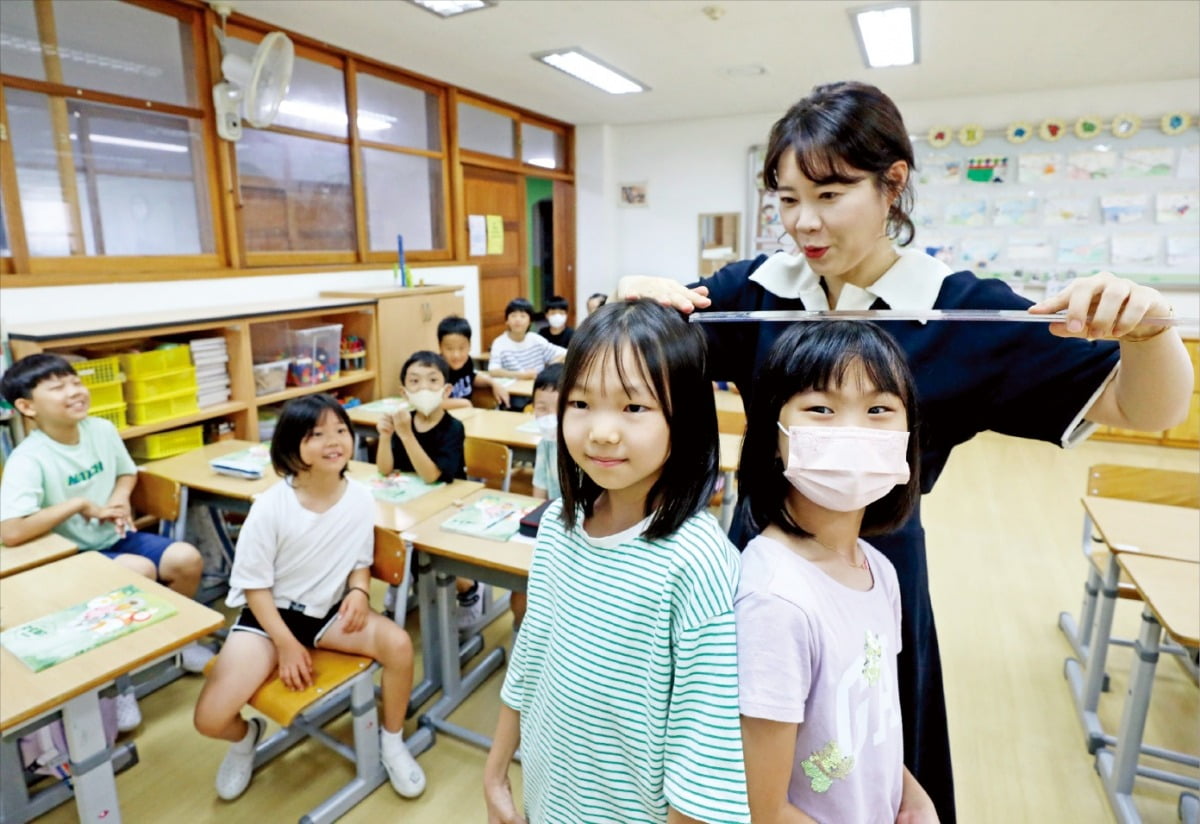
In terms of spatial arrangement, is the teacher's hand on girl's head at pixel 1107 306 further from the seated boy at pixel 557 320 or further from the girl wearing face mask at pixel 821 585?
the seated boy at pixel 557 320

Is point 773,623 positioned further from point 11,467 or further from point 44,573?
point 11,467

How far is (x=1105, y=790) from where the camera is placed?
197cm

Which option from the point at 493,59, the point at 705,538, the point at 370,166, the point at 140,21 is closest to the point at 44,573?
the point at 705,538

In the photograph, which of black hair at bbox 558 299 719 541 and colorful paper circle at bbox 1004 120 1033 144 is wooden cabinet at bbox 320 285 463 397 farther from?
colorful paper circle at bbox 1004 120 1033 144

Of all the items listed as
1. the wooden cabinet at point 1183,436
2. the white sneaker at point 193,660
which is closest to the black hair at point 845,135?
the white sneaker at point 193,660

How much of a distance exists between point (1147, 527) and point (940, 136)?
15.7ft

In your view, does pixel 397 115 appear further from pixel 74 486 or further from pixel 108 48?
pixel 74 486

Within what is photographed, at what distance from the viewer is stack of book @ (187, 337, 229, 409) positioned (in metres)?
3.19

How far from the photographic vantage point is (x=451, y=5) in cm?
363

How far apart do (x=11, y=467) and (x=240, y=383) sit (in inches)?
47.1

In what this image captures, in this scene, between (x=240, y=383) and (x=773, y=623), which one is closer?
(x=773, y=623)

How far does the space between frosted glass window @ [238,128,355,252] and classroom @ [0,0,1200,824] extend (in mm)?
21

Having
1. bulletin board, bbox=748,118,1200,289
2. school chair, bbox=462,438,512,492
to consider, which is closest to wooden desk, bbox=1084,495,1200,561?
school chair, bbox=462,438,512,492

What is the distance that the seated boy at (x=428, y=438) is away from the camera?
8.54 feet
